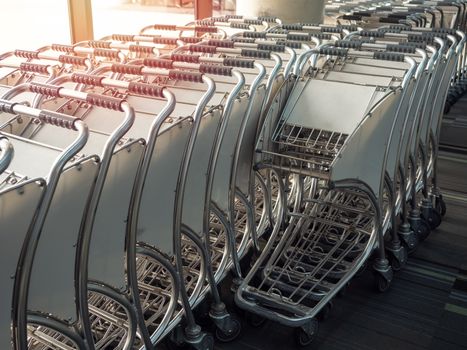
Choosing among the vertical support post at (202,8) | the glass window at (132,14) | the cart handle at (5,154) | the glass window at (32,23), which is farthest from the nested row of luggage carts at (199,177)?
the vertical support post at (202,8)

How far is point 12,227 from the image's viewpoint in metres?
1.25

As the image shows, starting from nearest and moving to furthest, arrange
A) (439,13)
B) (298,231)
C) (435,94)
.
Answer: (298,231), (435,94), (439,13)

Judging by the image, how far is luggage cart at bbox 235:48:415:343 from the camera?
7.05 feet

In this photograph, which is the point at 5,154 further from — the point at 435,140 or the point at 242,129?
the point at 435,140

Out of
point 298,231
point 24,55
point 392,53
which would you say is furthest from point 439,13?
point 24,55

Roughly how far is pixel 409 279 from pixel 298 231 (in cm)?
61

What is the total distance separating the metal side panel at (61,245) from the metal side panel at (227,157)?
2.33 feet

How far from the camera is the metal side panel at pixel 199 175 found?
191 cm

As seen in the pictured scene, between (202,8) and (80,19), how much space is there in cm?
159

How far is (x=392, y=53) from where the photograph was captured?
2439 millimetres

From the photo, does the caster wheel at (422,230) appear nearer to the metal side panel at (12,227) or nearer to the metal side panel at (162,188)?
the metal side panel at (162,188)

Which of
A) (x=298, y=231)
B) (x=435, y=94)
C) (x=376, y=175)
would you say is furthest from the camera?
(x=435, y=94)

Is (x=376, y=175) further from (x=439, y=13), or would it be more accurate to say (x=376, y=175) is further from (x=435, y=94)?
(x=439, y=13)

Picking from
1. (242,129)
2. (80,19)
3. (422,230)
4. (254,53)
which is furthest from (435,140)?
(80,19)
